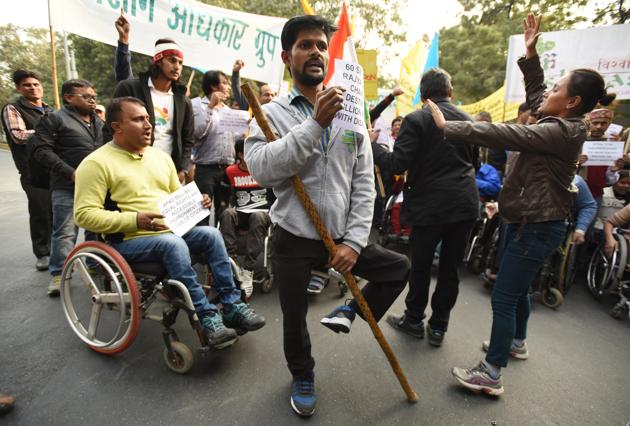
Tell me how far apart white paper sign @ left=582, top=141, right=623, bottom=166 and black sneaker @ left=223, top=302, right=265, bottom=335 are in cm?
363

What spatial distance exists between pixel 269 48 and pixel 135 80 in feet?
8.86

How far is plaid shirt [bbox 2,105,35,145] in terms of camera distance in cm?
355

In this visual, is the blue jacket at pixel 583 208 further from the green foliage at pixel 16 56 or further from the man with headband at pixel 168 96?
the green foliage at pixel 16 56

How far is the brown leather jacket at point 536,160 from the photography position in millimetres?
1698

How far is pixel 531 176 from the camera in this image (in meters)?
1.83

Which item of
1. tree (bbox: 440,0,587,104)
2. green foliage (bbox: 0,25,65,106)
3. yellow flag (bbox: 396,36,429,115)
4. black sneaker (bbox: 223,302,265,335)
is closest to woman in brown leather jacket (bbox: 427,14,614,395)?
black sneaker (bbox: 223,302,265,335)

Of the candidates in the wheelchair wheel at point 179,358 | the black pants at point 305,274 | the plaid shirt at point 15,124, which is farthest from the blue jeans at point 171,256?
the plaid shirt at point 15,124

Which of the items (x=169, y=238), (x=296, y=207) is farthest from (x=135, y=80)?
(x=296, y=207)

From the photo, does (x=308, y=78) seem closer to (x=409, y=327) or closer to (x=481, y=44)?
(x=409, y=327)

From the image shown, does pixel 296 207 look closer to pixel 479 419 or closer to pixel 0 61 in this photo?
pixel 479 419

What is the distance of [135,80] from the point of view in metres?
2.93

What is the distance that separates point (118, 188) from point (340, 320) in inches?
68.0

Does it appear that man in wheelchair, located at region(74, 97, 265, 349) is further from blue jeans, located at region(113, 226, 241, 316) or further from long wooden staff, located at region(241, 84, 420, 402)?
long wooden staff, located at region(241, 84, 420, 402)

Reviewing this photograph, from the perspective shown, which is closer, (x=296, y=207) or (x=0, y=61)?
(x=296, y=207)
